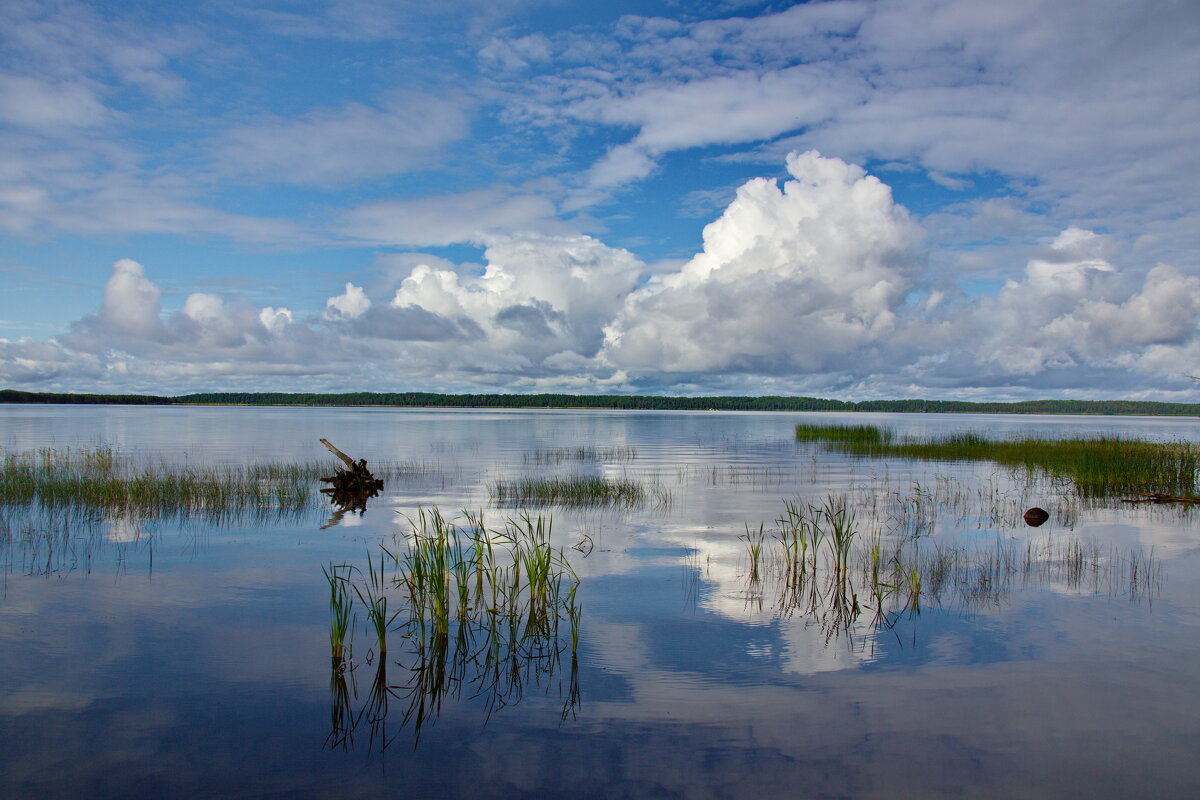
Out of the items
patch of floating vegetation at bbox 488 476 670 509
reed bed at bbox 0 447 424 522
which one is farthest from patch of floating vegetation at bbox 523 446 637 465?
reed bed at bbox 0 447 424 522

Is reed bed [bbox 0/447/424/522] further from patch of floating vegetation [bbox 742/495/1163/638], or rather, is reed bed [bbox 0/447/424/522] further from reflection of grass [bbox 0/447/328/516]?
patch of floating vegetation [bbox 742/495/1163/638]

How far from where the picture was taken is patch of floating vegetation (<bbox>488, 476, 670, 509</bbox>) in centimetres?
1883

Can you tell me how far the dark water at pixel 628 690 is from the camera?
5.48 meters

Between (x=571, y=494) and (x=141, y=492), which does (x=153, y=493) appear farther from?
(x=571, y=494)

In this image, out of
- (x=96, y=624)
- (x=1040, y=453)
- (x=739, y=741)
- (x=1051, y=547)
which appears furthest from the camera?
(x=1040, y=453)

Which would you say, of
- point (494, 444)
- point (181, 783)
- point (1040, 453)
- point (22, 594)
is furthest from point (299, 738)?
point (494, 444)

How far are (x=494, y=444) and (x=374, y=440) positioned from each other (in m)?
9.82

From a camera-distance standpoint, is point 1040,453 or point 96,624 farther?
point 1040,453

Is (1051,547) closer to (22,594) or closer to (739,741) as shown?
(739,741)

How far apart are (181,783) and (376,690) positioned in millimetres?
1817

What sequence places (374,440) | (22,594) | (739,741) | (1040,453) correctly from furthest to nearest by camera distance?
(374,440) < (1040,453) < (22,594) < (739,741)

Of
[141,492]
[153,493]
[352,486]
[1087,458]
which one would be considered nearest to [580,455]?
[352,486]

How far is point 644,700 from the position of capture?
21.9 feet

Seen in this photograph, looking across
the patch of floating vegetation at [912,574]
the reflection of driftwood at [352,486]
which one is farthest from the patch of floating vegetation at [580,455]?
the patch of floating vegetation at [912,574]
